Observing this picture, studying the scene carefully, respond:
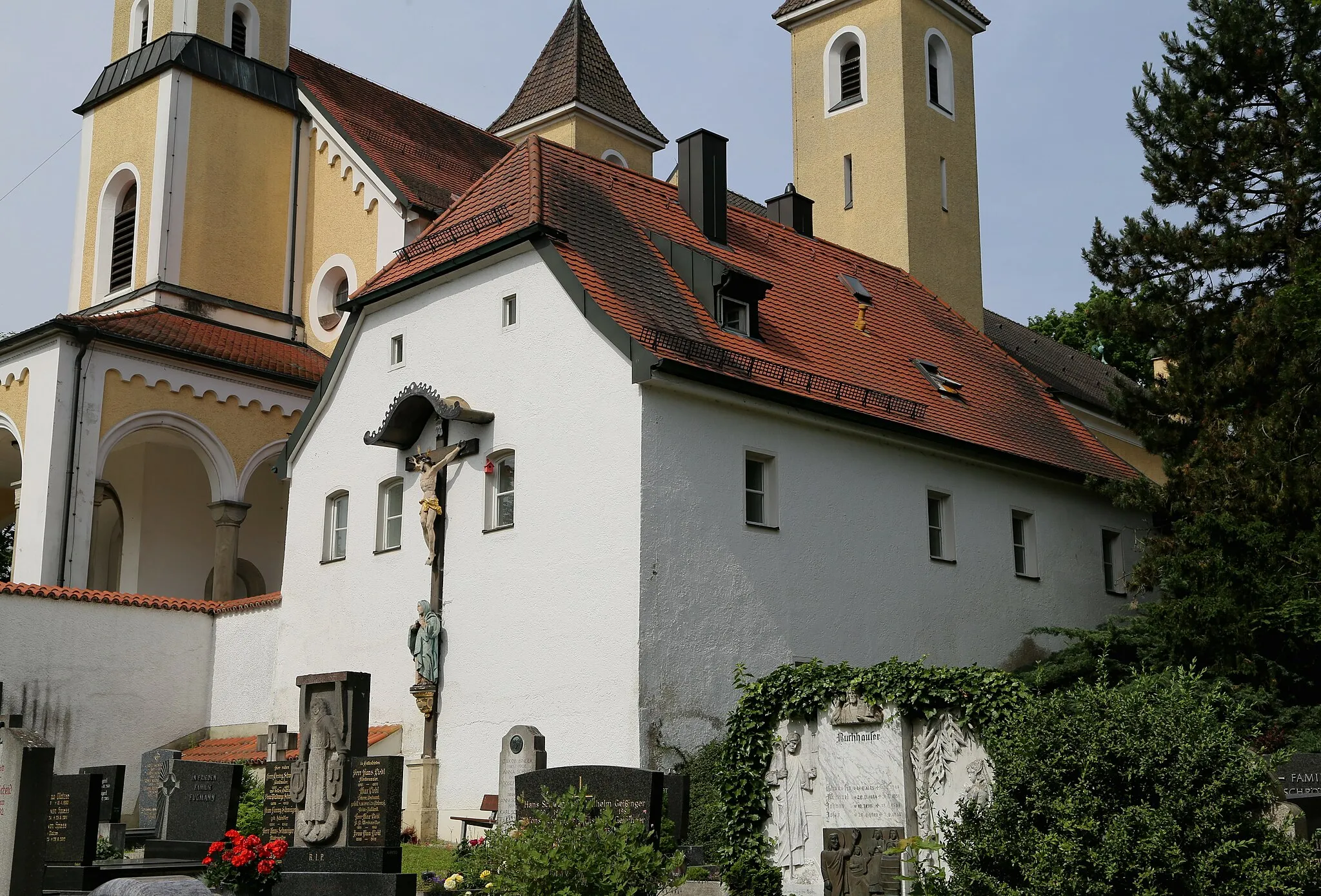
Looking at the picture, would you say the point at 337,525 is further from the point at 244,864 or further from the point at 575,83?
the point at 575,83

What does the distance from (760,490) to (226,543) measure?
407 inches

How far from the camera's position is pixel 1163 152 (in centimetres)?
2228

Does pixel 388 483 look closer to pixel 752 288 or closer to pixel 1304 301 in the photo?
pixel 752 288

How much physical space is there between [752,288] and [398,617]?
6.41 m

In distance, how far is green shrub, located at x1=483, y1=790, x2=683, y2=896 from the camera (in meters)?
9.93

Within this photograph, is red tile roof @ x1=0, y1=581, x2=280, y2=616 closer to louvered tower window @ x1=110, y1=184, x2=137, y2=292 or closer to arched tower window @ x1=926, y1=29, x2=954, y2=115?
louvered tower window @ x1=110, y1=184, x2=137, y2=292

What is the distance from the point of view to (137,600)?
850 inches

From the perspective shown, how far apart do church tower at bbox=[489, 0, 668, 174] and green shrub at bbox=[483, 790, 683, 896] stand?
85.9 ft

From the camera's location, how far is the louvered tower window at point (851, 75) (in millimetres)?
30641

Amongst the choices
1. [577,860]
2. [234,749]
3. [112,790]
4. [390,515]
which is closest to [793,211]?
[390,515]

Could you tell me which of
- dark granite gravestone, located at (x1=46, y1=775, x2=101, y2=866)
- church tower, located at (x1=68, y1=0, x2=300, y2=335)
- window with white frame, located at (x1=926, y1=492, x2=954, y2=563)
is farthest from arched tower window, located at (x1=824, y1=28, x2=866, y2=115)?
dark granite gravestone, located at (x1=46, y1=775, x2=101, y2=866)

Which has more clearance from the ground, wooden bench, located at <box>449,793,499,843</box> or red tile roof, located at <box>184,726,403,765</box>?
red tile roof, located at <box>184,726,403,765</box>

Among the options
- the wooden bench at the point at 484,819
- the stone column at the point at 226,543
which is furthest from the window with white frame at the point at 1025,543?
the stone column at the point at 226,543

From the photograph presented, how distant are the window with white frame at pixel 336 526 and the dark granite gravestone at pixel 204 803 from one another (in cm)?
657
